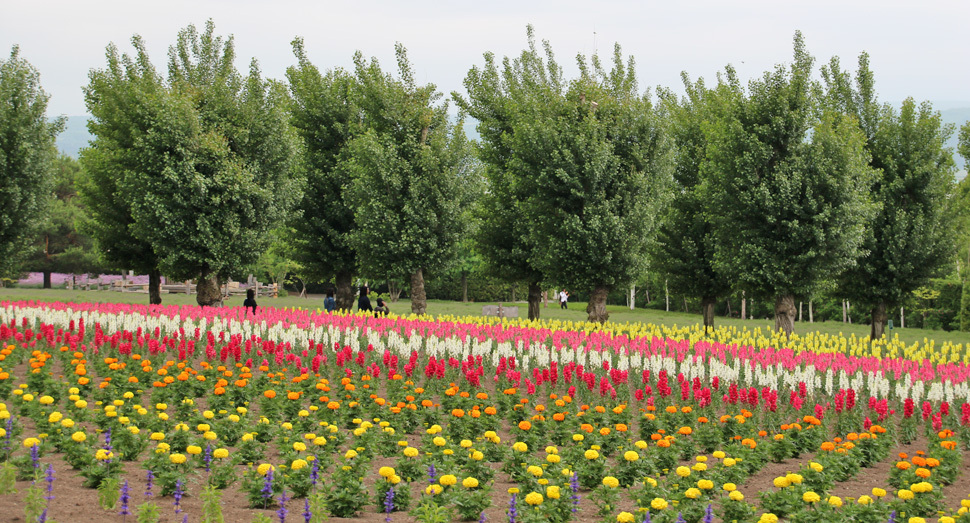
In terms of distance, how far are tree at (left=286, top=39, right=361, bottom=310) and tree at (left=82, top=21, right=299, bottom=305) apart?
315 cm

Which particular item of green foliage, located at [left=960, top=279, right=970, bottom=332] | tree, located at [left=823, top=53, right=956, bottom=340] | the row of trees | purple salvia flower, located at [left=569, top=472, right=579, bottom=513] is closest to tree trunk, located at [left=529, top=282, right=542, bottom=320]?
the row of trees

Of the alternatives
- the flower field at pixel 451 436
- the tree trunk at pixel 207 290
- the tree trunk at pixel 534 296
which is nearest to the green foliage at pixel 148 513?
the flower field at pixel 451 436

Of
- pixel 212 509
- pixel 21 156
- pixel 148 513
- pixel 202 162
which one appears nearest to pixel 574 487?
pixel 212 509

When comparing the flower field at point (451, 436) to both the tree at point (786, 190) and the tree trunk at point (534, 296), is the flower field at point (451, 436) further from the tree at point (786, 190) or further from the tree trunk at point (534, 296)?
the tree trunk at point (534, 296)

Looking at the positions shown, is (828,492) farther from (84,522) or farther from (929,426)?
(84,522)

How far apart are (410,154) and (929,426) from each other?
69.8 ft

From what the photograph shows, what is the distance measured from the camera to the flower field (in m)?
6.29

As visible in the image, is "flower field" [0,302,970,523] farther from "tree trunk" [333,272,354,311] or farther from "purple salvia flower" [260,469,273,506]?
"tree trunk" [333,272,354,311]

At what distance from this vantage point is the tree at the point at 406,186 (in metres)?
28.2

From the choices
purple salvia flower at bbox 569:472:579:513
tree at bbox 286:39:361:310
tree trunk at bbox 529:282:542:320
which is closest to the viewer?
purple salvia flower at bbox 569:472:579:513

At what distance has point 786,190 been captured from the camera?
23.2 meters

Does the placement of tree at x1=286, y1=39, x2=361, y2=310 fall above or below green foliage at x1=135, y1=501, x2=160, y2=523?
above

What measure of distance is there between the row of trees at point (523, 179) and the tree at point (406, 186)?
0.09 metres

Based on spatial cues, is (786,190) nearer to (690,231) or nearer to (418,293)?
(690,231)
